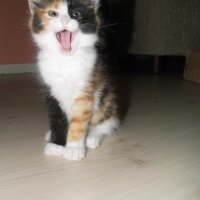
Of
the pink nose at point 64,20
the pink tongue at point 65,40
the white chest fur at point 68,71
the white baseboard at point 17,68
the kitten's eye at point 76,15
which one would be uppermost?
the kitten's eye at point 76,15

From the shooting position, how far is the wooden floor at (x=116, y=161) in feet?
2.75

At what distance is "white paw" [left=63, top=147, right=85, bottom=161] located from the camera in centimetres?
102

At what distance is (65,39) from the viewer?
105cm

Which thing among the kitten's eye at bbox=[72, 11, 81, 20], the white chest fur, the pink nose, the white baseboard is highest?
the kitten's eye at bbox=[72, 11, 81, 20]

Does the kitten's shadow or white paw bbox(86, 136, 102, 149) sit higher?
white paw bbox(86, 136, 102, 149)

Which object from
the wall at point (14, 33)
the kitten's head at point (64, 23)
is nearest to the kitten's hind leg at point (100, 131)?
the kitten's head at point (64, 23)

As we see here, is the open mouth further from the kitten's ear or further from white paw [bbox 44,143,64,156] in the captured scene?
white paw [bbox 44,143,64,156]

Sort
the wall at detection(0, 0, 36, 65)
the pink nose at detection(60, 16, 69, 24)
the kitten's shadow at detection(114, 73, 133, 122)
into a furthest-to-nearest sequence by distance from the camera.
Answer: the wall at detection(0, 0, 36, 65)
the kitten's shadow at detection(114, 73, 133, 122)
the pink nose at detection(60, 16, 69, 24)

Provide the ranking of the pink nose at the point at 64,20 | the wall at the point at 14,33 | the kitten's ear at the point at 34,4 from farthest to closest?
the wall at the point at 14,33 < the kitten's ear at the point at 34,4 < the pink nose at the point at 64,20

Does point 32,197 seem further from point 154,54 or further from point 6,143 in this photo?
point 154,54

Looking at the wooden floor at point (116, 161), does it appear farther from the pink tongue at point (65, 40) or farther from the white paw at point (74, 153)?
the pink tongue at point (65, 40)

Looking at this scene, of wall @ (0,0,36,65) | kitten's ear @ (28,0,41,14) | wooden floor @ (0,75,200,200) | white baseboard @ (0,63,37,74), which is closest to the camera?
wooden floor @ (0,75,200,200)

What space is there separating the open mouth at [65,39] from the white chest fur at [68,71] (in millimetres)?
Answer: 35

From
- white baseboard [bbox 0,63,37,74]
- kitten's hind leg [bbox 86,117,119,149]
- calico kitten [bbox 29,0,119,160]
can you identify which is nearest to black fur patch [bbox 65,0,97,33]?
calico kitten [bbox 29,0,119,160]
